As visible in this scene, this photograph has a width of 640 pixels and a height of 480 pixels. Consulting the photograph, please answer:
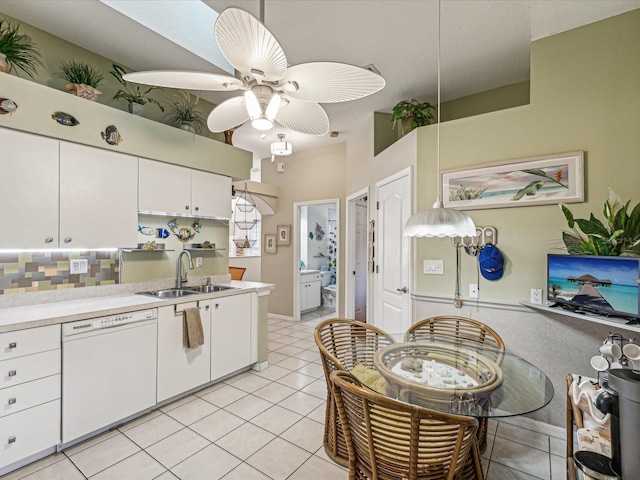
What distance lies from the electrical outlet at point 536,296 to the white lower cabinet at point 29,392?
136 inches

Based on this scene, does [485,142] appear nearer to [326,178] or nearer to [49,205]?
[326,178]

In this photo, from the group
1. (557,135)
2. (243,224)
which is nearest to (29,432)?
(557,135)

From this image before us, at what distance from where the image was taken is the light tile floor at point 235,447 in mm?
1924

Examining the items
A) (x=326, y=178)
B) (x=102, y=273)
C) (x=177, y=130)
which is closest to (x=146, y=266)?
(x=102, y=273)

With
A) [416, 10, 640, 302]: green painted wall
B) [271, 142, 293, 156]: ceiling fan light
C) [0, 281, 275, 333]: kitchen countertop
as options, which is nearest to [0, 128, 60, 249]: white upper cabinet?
[0, 281, 275, 333]: kitchen countertop

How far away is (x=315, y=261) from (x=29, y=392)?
557cm

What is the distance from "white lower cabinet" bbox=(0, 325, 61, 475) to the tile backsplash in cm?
64

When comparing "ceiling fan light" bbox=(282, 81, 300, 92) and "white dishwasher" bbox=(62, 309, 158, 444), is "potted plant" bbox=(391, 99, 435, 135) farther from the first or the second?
"white dishwasher" bbox=(62, 309, 158, 444)

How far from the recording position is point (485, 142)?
8.76 ft

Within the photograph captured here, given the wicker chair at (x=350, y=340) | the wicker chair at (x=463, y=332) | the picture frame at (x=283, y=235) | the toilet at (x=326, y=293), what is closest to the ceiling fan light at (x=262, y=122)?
the wicker chair at (x=350, y=340)

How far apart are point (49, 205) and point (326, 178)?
381 cm

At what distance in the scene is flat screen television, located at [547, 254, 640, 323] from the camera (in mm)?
1858

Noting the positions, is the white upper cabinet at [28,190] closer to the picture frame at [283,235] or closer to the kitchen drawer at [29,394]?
the kitchen drawer at [29,394]

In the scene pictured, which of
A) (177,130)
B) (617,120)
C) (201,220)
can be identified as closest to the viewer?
(617,120)
